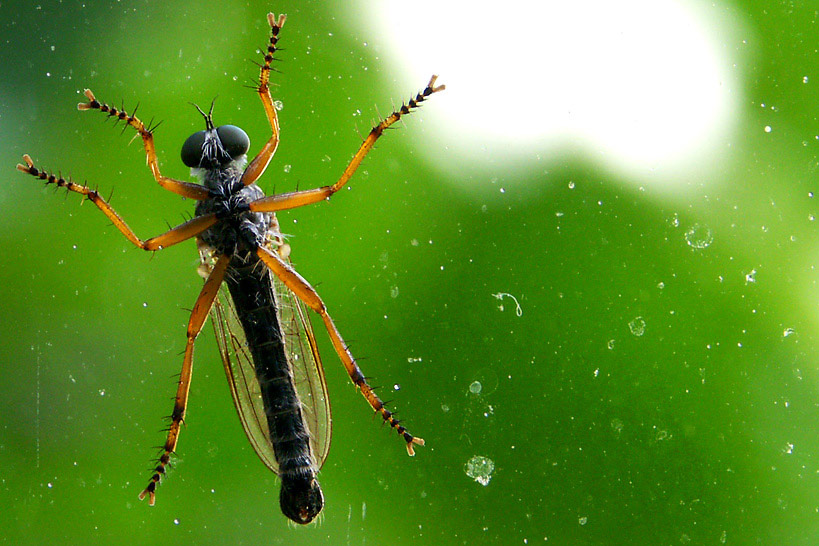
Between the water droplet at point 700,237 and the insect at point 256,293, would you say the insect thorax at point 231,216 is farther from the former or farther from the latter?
the water droplet at point 700,237

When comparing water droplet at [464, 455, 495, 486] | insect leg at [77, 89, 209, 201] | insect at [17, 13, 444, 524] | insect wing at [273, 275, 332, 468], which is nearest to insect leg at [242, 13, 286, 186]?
insect at [17, 13, 444, 524]

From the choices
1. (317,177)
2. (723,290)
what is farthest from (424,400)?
(723,290)

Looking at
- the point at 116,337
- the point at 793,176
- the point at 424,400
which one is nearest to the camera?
the point at 793,176

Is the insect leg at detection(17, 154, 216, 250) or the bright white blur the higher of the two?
the bright white blur

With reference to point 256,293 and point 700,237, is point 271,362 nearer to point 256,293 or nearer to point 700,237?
point 256,293

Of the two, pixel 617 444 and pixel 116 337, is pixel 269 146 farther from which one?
pixel 617 444

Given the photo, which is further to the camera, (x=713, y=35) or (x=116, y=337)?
(x=116, y=337)

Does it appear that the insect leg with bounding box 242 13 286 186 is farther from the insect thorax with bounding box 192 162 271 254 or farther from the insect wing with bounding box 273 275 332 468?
the insect wing with bounding box 273 275 332 468
